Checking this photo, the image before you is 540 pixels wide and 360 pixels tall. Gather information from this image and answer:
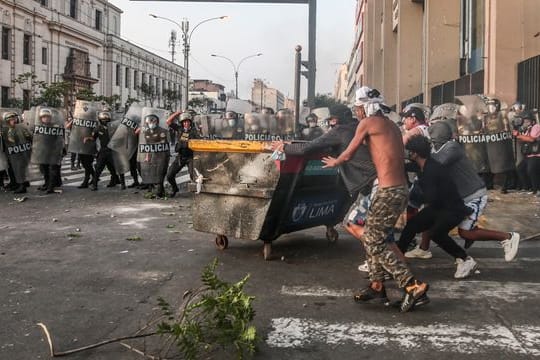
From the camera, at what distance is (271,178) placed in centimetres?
635

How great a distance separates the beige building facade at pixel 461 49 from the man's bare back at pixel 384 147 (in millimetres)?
9018

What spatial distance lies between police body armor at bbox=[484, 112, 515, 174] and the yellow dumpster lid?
24.8ft

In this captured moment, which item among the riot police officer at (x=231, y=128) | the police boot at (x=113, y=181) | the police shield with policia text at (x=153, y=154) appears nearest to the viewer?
the police shield with policia text at (x=153, y=154)

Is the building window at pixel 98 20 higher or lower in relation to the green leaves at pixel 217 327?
higher

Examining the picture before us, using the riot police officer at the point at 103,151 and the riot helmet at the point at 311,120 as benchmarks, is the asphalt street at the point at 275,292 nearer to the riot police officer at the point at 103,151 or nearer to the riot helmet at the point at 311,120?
the riot police officer at the point at 103,151

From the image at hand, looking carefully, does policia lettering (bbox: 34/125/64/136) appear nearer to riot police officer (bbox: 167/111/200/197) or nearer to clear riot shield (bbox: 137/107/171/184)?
clear riot shield (bbox: 137/107/171/184)

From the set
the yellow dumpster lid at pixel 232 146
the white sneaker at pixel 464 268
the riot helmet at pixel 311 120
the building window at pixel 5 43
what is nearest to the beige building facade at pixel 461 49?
the riot helmet at pixel 311 120

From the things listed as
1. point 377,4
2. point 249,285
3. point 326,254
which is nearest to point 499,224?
point 326,254

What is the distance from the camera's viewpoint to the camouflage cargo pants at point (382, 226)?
4828 millimetres

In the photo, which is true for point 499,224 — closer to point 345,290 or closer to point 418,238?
point 418,238

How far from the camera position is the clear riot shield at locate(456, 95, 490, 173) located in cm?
1243

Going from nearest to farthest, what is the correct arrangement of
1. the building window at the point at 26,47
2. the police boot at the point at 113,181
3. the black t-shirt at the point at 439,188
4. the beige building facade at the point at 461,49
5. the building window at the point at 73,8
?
the black t-shirt at the point at 439,188 < the beige building facade at the point at 461,49 < the police boot at the point at 113,181 < the building window at the point at 26,47 < the building window at the point at 73,8

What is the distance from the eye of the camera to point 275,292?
5.36 m

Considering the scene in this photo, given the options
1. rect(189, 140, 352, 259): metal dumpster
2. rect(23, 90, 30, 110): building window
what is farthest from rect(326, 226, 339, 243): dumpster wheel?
rect(23, 90, 30, 110): building window
